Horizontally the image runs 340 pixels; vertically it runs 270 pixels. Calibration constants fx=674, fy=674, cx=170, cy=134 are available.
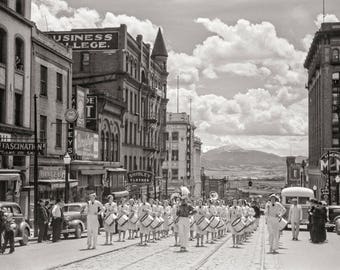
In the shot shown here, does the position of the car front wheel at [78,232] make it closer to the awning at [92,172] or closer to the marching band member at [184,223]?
the marching band member at [184,223]

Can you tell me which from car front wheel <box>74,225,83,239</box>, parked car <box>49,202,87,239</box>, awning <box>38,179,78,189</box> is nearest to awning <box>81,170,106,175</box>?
awning <box>38,179,78,189</box>

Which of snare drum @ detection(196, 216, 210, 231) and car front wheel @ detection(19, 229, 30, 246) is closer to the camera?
car front wheel @ detection(19, 229, 30, 246)

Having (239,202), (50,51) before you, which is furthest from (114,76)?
(239,202)

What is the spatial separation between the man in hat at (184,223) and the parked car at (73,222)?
282 inches

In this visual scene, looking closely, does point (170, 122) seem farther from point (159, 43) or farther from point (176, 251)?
point (176, 251)

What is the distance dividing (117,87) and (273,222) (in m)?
39.2

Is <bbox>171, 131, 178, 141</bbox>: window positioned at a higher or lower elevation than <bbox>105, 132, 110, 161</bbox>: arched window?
higher

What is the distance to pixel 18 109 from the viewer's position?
35.6m

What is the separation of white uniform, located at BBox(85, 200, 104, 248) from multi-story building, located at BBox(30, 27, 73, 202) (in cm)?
1349

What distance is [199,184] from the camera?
160875mm

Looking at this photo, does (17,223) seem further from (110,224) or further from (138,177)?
Answer: (138,177)

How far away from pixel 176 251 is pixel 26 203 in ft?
54.3

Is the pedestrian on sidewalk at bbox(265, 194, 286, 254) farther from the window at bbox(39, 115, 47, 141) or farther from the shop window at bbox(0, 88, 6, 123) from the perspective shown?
the window at bbox(39, 115, 47, 141)

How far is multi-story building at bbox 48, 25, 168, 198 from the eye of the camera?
53.9 metres
